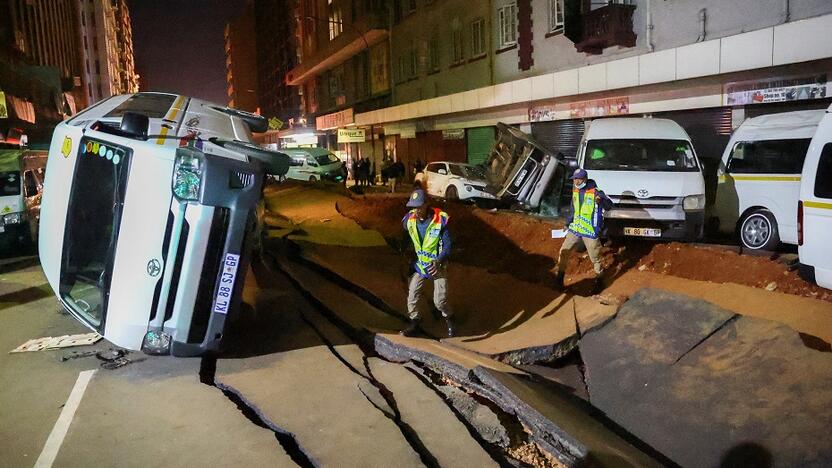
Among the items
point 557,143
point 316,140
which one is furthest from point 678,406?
point 316,140

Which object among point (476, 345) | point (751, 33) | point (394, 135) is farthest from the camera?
point (394, 135)

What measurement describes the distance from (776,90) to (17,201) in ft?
55.2

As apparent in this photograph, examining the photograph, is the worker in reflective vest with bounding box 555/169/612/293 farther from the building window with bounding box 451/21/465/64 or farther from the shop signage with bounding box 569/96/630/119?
the building window with bounding box 451/21/465/64

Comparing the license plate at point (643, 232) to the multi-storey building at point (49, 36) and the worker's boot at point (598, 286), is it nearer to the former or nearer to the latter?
the worker's boot at point (598, 286)

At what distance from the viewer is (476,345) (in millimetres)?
6953

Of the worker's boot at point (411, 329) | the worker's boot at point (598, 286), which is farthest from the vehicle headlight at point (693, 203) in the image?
the worker's boot at point (411, 329)

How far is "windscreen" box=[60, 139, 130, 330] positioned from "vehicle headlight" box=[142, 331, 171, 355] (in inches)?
18.3

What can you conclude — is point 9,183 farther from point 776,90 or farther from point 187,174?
point 776,90

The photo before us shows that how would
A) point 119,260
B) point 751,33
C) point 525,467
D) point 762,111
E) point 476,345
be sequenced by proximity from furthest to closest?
point 762,111
point 751,33
point 476,345
point 119,260
point 525,467

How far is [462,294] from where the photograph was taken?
9.64 meters

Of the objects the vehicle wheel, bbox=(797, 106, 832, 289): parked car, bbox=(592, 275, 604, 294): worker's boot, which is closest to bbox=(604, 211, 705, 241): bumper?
the vehicle wheel

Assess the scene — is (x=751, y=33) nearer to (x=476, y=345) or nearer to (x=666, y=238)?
(x=666, y=238)

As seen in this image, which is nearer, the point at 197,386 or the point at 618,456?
the point at 618,456

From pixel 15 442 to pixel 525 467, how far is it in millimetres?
3603
